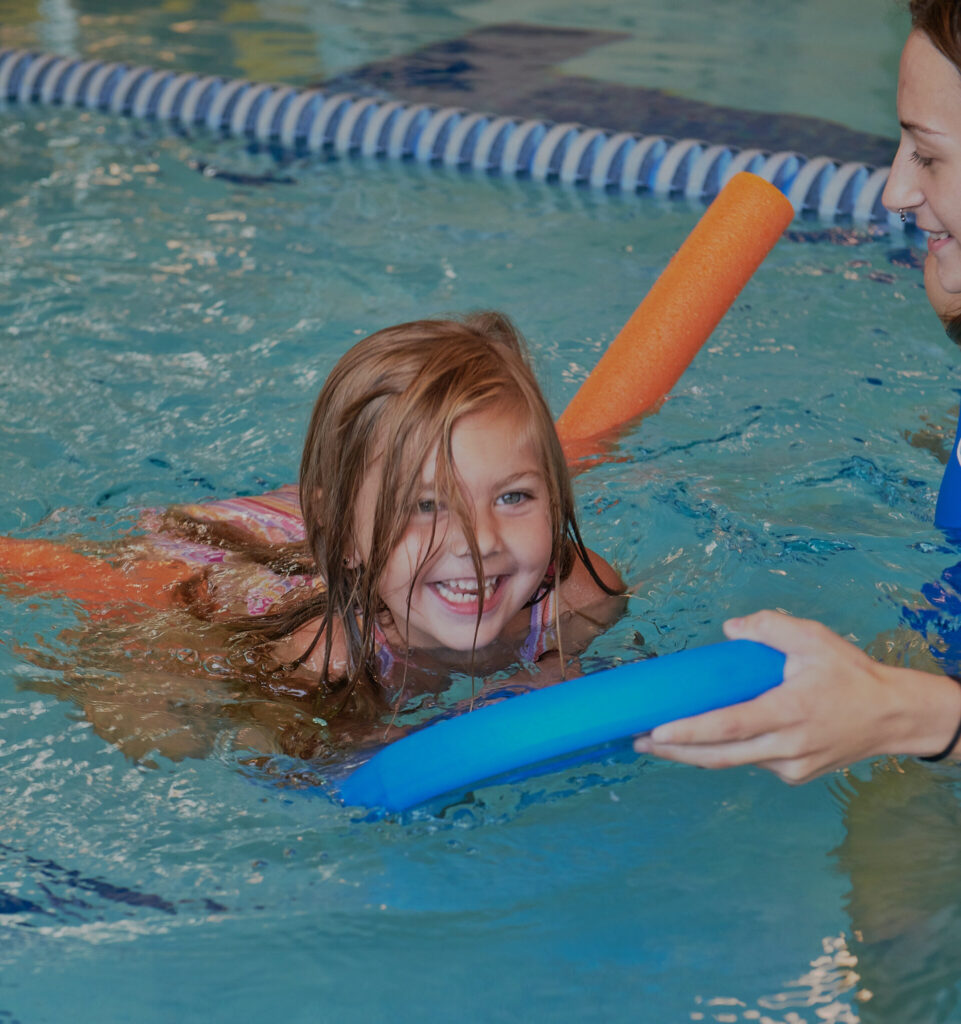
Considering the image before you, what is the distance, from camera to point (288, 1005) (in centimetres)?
169

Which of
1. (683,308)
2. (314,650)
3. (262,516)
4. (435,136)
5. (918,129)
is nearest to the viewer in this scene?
(918,129)

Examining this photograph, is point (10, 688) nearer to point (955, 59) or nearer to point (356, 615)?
point (356, 615)

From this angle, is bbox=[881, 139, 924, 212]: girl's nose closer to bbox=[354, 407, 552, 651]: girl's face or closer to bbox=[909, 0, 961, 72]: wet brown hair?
bbox=[909, 0, 961, 72]: wet brown hair

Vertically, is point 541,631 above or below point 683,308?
below

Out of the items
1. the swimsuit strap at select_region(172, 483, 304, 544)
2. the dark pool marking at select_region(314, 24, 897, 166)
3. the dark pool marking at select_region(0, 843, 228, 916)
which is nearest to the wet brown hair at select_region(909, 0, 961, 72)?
the swimsuit strap at select_region(172, 483, 304, 544)

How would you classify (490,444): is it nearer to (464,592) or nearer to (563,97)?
(464,592)

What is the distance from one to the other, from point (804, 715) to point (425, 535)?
2.31ft

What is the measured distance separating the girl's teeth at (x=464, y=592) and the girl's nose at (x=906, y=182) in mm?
952

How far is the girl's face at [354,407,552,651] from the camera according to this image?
74.7 inches

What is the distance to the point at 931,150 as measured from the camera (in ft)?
6.61

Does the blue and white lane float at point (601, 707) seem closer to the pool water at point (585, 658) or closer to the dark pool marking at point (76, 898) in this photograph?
the pool water at point (585, 658)

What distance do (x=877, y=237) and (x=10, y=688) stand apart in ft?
12.4

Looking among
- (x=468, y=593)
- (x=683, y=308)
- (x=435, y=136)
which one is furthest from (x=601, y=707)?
(x=435, y=136)

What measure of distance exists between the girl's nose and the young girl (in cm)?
70
